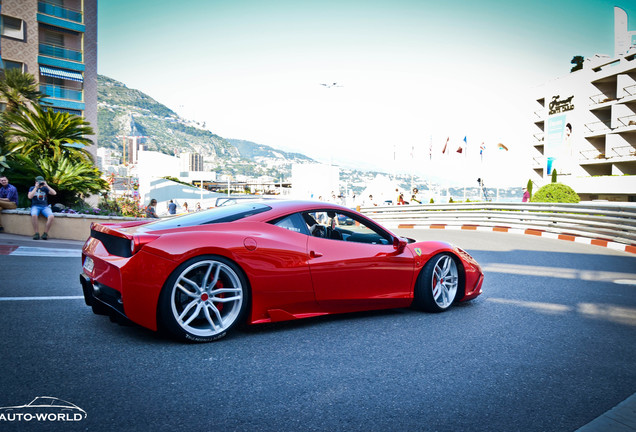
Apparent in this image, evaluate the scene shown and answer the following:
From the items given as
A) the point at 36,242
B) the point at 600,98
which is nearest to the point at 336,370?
the point at 36,242

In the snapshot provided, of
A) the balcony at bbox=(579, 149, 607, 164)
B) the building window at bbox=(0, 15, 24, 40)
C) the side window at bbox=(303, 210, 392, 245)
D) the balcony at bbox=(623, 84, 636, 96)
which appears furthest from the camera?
the balcony at bbox=(579, 149, 607, 164)

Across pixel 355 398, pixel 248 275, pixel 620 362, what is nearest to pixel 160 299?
pixel 248 275

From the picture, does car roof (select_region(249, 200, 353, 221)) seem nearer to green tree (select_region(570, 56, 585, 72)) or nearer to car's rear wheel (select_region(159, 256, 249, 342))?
car's rear wheel (select_region(159, 256, 249, 342))

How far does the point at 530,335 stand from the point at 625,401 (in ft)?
5.08

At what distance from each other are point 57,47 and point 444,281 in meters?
48.1

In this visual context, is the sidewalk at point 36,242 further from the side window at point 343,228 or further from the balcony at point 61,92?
the balcony at point 61,92

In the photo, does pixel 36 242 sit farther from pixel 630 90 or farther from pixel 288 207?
pixel 630 90

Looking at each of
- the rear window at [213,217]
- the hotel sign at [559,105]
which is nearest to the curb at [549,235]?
the rear window at [213,217]

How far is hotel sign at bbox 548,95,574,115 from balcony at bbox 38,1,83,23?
49.7m

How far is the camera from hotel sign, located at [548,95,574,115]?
53.8 m

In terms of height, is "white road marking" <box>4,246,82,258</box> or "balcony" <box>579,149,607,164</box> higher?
"balcony" <box>579,149,607,164</box>

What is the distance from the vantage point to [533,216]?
1923 centimetres

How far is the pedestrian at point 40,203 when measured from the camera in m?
11.1

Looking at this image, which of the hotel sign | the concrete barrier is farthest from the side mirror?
the hotel sign
